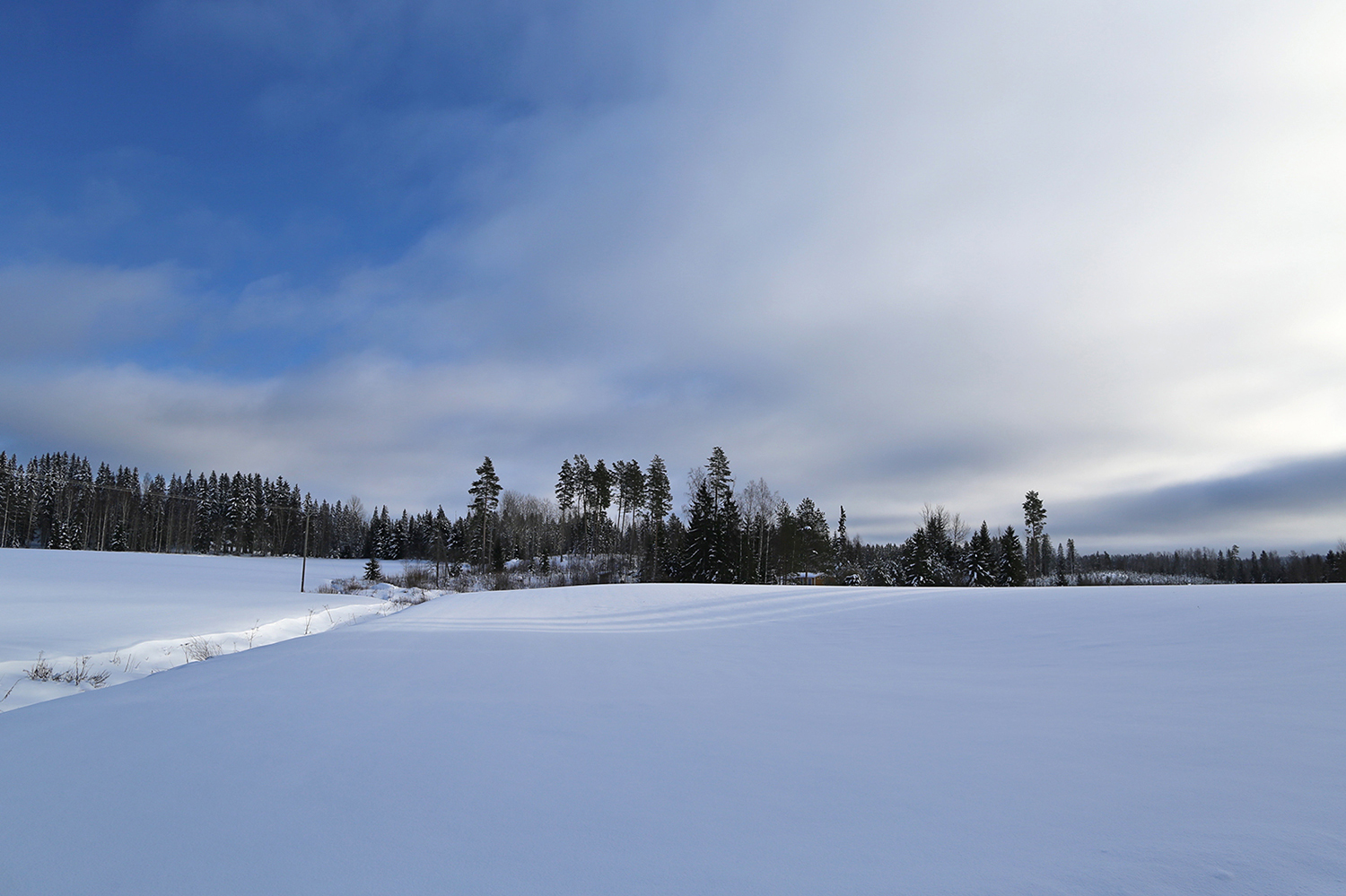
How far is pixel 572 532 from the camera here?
66.2 meters

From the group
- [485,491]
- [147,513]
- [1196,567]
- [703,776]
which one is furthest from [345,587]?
[1196,567]

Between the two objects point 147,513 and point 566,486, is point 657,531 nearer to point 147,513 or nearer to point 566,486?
point 566,486

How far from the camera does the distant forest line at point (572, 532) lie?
38.7 meters

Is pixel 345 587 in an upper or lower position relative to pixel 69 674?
lower

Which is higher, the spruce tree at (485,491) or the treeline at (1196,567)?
the spruce tree at (485,491)

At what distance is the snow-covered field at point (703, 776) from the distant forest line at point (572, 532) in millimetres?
30182

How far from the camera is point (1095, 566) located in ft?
365

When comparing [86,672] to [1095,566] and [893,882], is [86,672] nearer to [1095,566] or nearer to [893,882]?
[893,882]

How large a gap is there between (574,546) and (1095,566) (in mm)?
102133

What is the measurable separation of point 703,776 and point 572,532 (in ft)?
212

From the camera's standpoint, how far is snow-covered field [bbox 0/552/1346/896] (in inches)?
84.0

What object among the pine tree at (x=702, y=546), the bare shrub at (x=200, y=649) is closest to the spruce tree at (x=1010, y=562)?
the pine tree at (x=702, y=546)

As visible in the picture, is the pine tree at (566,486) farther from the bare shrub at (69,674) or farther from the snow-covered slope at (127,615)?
the bare shrub at (69,674)

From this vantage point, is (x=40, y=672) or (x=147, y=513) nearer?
(x=40, y=672)
